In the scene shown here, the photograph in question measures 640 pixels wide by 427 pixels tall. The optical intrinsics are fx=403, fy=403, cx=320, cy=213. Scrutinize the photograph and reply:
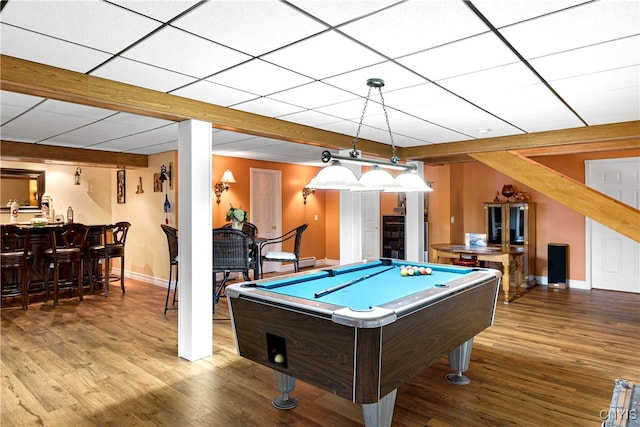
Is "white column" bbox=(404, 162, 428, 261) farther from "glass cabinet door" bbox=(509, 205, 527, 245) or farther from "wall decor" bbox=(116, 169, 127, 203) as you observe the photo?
"wall decor" bbox=(116, 169, 127, 203)

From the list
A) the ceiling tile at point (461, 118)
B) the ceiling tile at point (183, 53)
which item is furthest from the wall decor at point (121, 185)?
the ceiling tile at point (461, 118)

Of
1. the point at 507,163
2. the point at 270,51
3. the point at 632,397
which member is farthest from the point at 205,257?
the point at 507,163

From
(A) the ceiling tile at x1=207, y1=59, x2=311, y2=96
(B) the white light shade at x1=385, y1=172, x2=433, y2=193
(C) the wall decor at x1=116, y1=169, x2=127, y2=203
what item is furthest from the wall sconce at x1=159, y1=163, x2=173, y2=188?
(B) the white light shade at x1=385, y1=172, x2=433, y2=193

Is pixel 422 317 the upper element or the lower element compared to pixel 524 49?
lower

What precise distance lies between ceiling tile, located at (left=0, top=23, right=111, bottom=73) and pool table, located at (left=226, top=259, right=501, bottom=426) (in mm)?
1757

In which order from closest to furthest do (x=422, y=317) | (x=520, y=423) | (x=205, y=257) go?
(x=422, y=317) < (x=520, y=423) < (x=205, y=257)

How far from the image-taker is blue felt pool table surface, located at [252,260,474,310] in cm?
261

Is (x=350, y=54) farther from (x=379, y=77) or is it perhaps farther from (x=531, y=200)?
(x=531, y=200)

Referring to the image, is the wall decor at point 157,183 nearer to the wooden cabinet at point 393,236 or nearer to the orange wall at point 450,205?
the orange wall at point 450,205

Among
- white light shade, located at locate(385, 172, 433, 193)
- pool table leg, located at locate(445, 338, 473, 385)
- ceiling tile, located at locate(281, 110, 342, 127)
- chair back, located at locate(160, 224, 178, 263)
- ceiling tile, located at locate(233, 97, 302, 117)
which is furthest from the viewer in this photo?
chair back, located at locate(160, 224, 178, 263)

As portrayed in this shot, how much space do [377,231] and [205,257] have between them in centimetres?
593

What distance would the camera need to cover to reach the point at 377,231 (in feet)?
29.9

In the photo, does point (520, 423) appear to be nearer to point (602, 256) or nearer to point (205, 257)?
point (205, 257)

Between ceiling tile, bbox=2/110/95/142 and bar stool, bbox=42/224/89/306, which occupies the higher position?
ceiling tile, bbox=2/110/95/142
